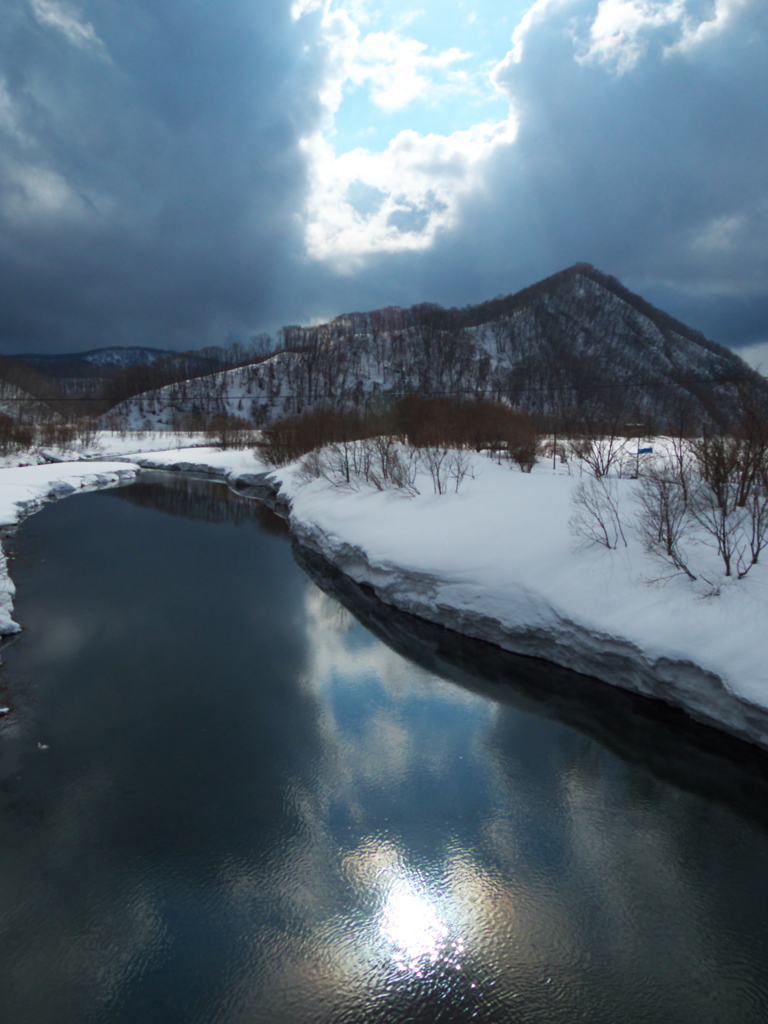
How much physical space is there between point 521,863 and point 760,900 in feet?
7.93

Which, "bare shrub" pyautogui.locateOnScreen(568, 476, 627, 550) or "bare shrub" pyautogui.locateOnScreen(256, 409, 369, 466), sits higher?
"bare shrub" pyautogui.locateOnScreen(256, 409, 369, 466)

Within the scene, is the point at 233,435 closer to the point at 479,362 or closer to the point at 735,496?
the point at 479,362

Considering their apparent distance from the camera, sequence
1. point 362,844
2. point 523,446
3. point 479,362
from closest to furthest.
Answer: point 362,844 → point 523,446 → point 479,362

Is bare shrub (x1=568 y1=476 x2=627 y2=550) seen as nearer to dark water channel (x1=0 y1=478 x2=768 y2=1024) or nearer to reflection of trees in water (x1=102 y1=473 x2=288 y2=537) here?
dark water channel (x1=0 y1=478 x2=768 y2=1024)

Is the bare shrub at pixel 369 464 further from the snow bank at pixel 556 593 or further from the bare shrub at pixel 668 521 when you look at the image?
the bare shrub at pixel 668 521

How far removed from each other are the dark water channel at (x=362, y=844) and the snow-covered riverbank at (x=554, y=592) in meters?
0.64

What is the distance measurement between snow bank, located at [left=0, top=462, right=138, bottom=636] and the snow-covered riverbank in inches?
359

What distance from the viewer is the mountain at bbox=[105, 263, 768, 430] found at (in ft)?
296

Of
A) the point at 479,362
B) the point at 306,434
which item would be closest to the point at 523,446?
the point at 306,434

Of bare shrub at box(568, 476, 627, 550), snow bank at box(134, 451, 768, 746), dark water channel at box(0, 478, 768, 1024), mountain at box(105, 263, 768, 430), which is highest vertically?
mountain at box(105, 263, 768, 430)

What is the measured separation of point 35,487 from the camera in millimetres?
31922

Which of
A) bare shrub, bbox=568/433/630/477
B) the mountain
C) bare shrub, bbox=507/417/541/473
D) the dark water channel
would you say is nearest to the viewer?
the dark water channel

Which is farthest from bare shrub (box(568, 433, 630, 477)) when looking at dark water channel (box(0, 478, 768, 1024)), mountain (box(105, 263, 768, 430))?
mountain (box(105, 263, 768, 430))

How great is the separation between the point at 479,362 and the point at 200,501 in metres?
77.4
